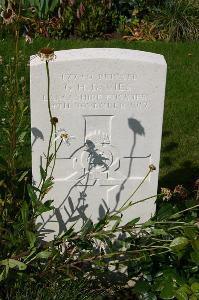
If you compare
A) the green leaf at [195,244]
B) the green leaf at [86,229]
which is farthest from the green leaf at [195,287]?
the green leaf at [86,229]

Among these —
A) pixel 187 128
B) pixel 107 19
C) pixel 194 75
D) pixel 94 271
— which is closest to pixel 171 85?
pixel 194 75

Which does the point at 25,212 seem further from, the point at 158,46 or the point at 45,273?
the point at 158,46

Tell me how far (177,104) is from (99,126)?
2660 mm

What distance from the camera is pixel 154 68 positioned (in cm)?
303

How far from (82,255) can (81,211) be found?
33cm

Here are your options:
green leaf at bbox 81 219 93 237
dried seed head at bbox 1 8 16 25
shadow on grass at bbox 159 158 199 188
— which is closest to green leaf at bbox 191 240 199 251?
green leaf at bbox 81 219 93 237

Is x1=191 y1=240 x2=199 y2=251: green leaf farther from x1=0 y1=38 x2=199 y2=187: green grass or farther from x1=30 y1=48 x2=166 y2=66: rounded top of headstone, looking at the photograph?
x1=0 y1=38 x2=199 y2=187: green grass

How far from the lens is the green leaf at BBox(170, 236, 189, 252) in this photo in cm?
288

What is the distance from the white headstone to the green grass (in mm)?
1164

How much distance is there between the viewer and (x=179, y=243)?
2.88 metres

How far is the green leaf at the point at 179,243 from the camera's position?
9.46 feet

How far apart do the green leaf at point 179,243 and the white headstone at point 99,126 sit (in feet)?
1.72

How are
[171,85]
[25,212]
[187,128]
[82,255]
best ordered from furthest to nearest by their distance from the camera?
[171,85]
[187,128]
[82,255]
[25,212]

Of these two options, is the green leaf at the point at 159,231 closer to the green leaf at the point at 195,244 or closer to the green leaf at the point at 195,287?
the green leaf at the point at 195,244
